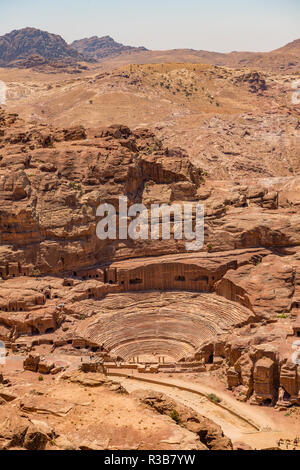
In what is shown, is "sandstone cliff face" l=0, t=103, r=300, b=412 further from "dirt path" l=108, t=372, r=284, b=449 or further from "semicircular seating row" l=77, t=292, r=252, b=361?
"dirt path" l=108, t=372, r=284, b=449

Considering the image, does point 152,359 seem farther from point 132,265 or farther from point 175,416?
point 175,416

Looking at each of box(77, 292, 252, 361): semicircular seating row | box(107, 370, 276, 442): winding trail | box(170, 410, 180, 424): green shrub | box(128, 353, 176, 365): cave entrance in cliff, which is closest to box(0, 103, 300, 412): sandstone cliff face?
box(77, 292, 252, 361): semicircular seating row

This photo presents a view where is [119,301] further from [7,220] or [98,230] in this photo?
[7,220]

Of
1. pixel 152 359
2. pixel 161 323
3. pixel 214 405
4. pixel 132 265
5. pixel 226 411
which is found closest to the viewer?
pixel 226 411

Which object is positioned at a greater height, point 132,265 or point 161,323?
point 132,265

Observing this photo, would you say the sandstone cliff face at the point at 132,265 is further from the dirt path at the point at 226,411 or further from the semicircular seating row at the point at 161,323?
the dirt path at the point at 226,411

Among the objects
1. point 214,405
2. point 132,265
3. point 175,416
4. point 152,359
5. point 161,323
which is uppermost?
point 175,416

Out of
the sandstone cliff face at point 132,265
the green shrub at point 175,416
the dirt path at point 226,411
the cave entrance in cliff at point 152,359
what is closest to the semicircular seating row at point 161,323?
the sandstone cliff face at point 132,265

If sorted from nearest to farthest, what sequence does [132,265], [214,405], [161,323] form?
[214,405] < [161,323] < [132,265]

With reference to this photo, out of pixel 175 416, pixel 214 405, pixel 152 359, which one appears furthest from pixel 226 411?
pixel 175 416

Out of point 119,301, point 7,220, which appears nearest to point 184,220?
point 119,301

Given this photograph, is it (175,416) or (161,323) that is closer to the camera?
A: (175,416)
